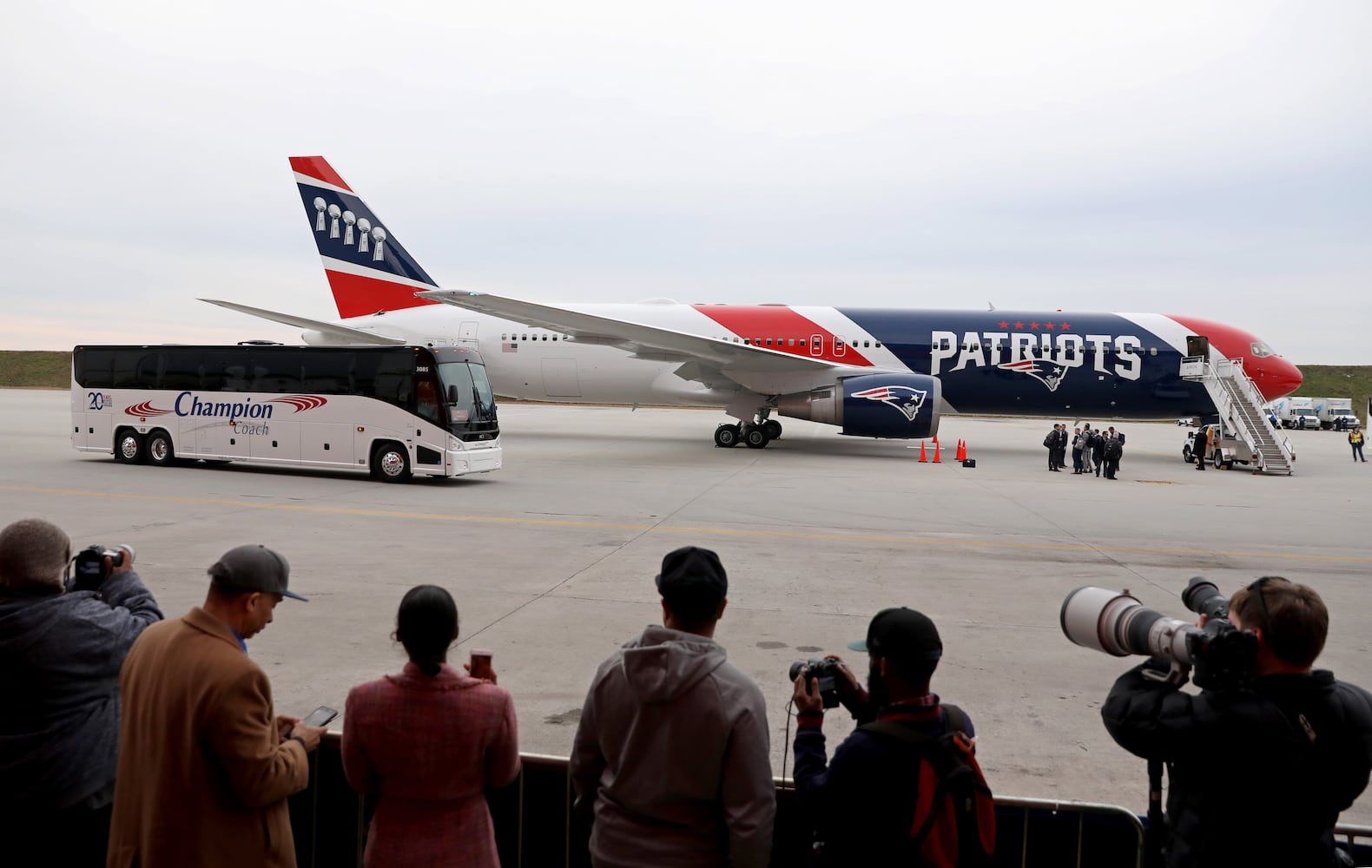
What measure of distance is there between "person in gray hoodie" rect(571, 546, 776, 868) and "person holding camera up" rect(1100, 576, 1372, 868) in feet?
3.41

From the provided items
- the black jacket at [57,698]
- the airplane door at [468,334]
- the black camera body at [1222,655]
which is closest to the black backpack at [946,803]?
the black camera body at [1222,655]

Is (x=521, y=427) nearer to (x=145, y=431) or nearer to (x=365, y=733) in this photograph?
(x=145, y=431)

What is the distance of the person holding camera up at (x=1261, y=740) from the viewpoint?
231cm

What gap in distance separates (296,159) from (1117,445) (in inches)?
867

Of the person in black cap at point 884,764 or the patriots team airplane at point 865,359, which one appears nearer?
the person in black cap at point 884,764

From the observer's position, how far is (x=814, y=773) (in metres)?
2.39

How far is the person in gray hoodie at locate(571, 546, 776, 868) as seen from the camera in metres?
2.37

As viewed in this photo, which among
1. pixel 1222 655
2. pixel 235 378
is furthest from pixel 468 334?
pixel 1222 655

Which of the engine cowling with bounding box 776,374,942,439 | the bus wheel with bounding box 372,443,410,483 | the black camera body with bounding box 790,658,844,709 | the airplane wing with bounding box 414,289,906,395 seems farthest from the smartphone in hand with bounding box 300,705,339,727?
the engine cowling with bounding box 776,374,942,439

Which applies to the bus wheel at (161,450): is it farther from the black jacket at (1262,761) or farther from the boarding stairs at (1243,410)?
the boarding stairs at (1243,410)

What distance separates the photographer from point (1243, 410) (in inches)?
853

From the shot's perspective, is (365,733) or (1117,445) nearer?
(365,733)

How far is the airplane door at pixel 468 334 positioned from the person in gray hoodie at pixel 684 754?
2367cm

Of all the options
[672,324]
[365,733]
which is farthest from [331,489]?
[365,733]
